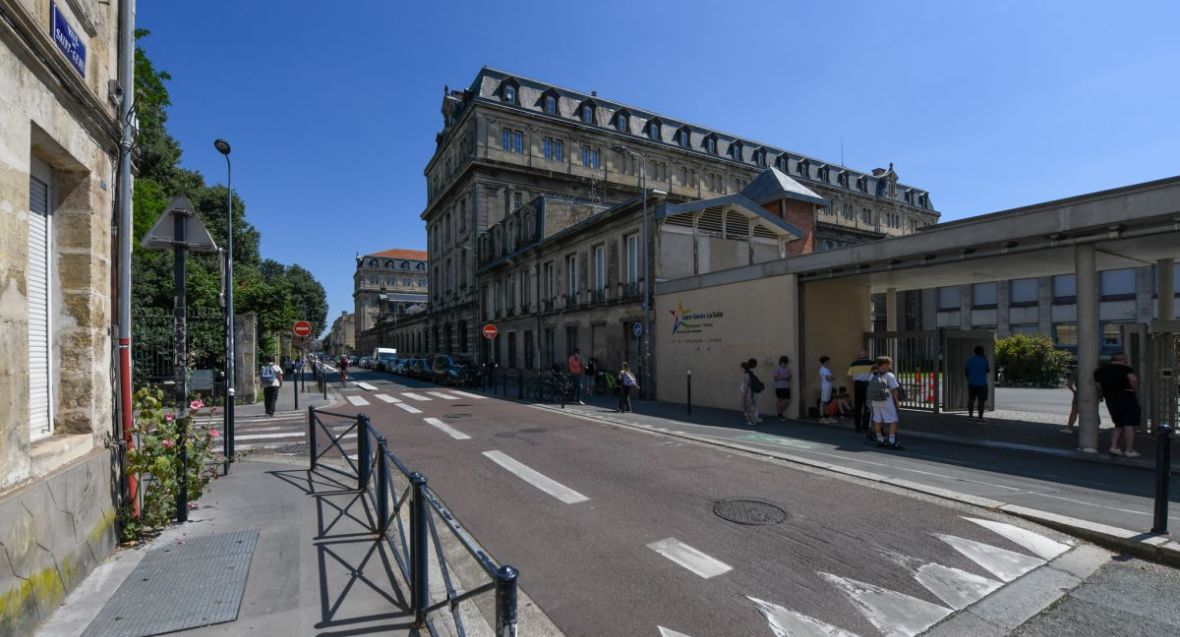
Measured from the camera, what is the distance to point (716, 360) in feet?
52.1

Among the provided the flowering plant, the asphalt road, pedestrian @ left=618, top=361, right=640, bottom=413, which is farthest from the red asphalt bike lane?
pedestrian @ left=618, top=361, right=640, bottom=413

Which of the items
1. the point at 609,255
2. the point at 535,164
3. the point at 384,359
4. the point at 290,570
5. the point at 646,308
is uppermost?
the point at 535,164

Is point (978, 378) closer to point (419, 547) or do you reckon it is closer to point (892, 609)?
point (892, 609)

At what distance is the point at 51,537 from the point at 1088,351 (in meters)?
12.9

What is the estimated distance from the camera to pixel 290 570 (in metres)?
4.40

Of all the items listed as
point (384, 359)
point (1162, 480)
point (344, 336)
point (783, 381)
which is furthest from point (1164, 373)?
point (344, 336)

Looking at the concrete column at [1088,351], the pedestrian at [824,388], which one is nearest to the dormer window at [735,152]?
the pedestrian at [824,388]

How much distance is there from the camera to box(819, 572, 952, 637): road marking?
356cm

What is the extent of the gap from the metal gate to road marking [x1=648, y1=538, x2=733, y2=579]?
1030cm

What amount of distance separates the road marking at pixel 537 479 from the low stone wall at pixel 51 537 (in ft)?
13.9

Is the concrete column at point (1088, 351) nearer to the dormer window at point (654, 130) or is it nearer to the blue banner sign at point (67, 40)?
the blue banner sign at point (67, 40)

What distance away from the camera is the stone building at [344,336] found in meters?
118

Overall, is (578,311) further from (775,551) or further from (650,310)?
(775,551)

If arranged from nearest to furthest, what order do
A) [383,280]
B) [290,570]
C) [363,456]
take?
1. [290,570]
2. [363,456]
3. [383,280]
